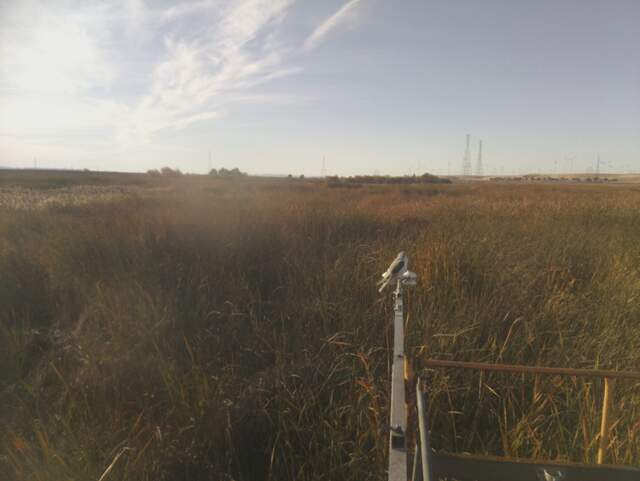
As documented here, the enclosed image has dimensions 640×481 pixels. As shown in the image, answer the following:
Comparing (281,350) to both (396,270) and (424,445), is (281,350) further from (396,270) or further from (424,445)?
(424,445)

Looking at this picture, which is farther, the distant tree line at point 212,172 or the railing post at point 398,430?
the distant tree line at point 212,172

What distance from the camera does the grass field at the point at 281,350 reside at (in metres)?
1.61

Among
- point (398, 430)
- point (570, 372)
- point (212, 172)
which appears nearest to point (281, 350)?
point (398, 430)

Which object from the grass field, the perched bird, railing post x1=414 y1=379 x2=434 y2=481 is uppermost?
the perched bird

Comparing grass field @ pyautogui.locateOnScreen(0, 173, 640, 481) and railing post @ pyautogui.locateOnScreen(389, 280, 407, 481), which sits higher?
railing post @ pyautogui.locateOnScreen(389, 280, 407, 481)

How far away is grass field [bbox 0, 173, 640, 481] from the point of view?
1605 mm

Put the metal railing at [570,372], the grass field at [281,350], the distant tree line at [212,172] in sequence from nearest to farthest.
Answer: the metal railing at [570,372] < the grass field at [281,350] < the distant tree line at [212,172]

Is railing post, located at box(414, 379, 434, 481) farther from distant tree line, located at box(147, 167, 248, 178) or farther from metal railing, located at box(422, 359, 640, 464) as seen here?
distant tree line, located at box(147, 167, 248, 178)

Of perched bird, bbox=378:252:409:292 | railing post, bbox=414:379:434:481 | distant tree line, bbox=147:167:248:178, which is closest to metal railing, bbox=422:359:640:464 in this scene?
railing post, bbox=414:379:434:481

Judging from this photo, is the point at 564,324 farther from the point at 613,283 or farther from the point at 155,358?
the point at 155,358

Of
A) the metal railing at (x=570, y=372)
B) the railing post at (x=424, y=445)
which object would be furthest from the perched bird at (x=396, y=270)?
the railing post at (x=424, y=445)

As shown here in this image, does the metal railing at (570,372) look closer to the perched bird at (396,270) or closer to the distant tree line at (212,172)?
the perched bird at (396,270)

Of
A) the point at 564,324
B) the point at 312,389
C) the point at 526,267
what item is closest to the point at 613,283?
the point at 526,267

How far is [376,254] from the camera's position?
3791mm
